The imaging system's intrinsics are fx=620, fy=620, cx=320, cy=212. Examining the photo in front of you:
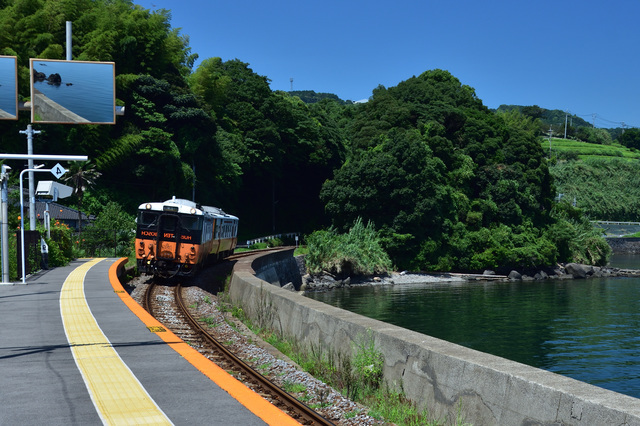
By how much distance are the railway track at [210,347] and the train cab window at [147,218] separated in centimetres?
232

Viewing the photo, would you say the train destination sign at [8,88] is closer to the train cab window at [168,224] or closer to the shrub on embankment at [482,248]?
the train cab window at [168,224]

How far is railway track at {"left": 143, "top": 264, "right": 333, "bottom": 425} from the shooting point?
7.45m

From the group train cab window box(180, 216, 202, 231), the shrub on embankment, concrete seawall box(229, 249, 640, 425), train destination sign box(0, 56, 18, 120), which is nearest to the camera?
concrete seawall box(229, 249, 640, 425)

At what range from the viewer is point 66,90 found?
480 inches

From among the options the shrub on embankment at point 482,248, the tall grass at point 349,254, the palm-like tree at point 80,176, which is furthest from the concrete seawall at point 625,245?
the palm-like tree at point 80,176

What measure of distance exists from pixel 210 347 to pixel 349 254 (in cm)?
3655

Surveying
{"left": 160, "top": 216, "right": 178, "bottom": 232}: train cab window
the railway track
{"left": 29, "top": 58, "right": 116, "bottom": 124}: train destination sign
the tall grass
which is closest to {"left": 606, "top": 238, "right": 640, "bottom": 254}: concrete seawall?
the tall grass

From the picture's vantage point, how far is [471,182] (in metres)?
57.7

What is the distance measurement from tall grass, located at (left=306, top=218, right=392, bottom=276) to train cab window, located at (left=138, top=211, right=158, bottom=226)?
Result: 25905mm

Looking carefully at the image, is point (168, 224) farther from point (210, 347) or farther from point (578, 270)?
point (578, 270)

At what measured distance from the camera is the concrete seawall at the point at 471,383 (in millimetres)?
5016

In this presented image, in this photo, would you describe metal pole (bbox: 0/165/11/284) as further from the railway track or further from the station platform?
the station platform

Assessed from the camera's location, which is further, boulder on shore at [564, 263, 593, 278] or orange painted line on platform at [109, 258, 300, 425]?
boulder on shore at [564, 263, 593, 278]

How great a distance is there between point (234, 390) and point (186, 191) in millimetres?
44133
